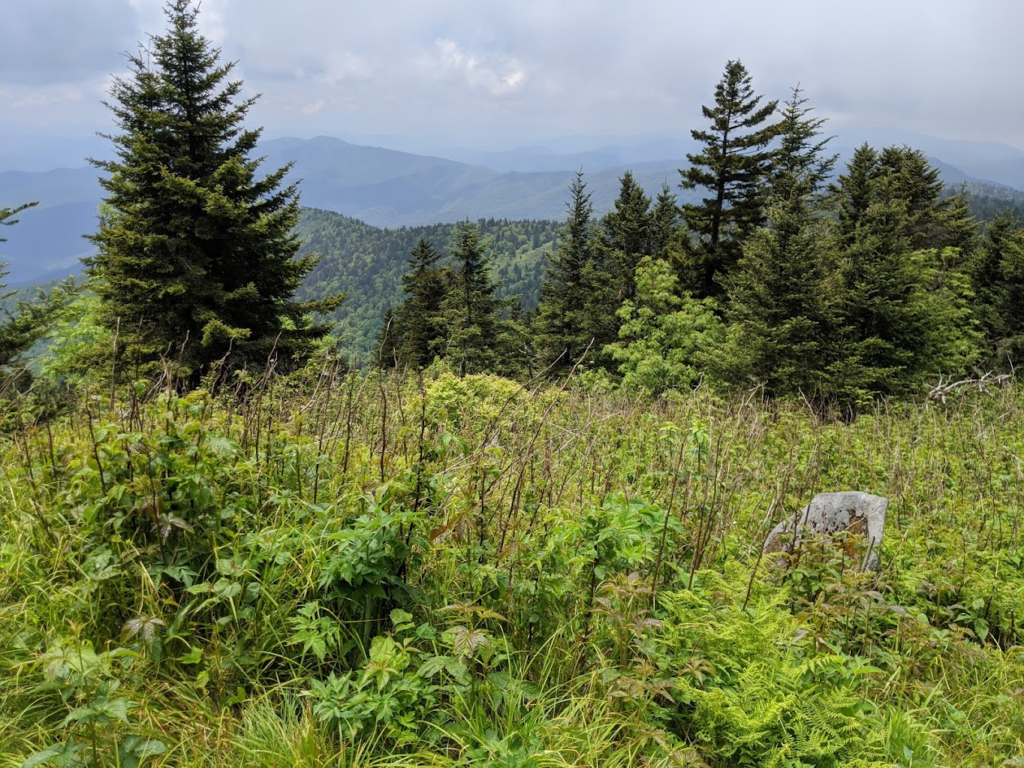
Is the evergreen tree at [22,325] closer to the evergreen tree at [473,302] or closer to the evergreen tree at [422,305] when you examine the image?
the evergreen tree at [473,302]

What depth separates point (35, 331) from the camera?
14578 mm

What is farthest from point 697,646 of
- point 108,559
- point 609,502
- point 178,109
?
point 178,109

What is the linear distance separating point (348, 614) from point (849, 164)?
109 ft

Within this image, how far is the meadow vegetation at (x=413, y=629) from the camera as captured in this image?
6.19 feet

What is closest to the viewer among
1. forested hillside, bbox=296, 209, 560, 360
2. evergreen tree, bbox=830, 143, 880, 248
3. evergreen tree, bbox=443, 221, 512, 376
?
evergreen tree, bbox=830, 143, 880, 248

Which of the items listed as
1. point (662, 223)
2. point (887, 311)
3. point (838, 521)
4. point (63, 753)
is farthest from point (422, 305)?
point (63, 753)

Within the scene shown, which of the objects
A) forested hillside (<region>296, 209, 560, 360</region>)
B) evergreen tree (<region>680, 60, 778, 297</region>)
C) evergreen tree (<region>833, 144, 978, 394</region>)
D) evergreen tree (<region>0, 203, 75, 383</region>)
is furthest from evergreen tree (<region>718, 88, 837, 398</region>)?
forested hillside (<region>296, 209, 560, 360</region>)

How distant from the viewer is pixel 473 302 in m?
32.9

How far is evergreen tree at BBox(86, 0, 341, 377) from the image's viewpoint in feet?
48.9

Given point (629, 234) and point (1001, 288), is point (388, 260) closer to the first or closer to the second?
point (629, 234)

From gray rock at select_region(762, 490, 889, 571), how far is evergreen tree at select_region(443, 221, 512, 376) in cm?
2595

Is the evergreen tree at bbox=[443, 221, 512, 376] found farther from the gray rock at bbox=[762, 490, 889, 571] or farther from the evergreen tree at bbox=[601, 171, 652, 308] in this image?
the gray rock at bbox=[762, 490, 889, 571]

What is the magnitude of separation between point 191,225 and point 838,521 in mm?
17422

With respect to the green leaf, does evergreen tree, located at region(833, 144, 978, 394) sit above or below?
above
